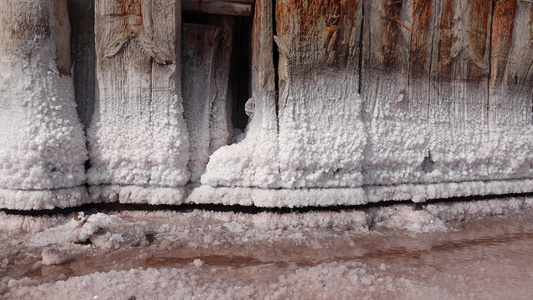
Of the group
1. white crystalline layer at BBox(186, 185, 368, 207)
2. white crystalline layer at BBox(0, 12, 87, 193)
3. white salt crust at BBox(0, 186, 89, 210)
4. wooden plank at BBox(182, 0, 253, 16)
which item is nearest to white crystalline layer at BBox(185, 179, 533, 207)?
white crystalline layer at BBox(186, 185, 368, 207)

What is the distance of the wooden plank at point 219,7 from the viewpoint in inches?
103

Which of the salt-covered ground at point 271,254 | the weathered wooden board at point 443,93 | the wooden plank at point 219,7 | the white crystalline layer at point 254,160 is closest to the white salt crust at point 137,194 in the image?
the salt-covered ground at point 271,254

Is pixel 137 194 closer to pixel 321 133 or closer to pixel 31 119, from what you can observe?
pixel 31 119

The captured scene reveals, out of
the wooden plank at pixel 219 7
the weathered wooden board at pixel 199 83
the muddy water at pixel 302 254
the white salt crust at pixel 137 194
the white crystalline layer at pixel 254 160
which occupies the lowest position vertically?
the muddy water at pixel 302 254

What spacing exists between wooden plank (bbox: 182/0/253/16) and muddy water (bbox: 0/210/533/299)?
1403mm

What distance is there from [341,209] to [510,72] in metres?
A: 1.83

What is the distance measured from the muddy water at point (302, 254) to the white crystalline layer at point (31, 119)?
390mm

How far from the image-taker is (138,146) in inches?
98.8

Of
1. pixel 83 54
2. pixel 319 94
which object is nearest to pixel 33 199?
pixel 83 54

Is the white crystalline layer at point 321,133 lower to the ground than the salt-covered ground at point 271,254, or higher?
higher

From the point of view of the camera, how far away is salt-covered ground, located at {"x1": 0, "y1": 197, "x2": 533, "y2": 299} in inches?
66.4

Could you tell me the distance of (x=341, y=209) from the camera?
8.52ft

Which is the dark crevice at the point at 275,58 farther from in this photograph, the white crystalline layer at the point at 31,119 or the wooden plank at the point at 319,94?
the white crystalline layer at the point at 31,119

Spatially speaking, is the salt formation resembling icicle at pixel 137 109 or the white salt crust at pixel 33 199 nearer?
the white salt crust at pixel 33 199
